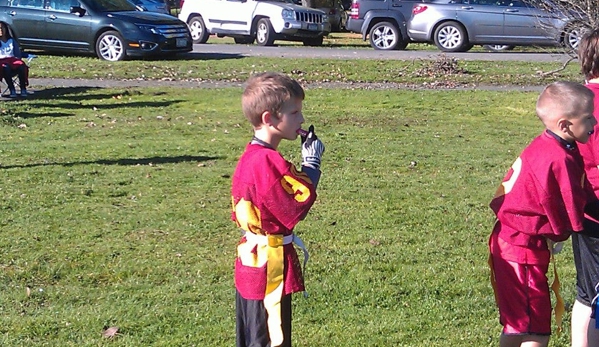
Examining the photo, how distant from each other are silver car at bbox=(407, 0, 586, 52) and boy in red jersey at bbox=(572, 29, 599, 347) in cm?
1628

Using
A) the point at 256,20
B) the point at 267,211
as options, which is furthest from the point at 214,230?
the point at 256,20

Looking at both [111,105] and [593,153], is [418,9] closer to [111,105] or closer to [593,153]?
[111,105]

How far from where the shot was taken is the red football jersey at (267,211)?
11.7 feet

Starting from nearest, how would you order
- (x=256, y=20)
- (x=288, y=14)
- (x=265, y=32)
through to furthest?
(x=288, y=14) → (x=265, y=32) → (x=256, y=20)

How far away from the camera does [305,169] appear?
3641mm

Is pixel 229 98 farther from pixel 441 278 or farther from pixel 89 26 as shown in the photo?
pixel 441 278

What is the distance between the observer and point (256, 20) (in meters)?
23.6

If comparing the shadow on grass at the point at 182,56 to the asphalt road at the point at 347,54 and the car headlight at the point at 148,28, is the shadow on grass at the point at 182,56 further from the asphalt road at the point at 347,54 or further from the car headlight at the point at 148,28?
the car headlight at the point at 148,28

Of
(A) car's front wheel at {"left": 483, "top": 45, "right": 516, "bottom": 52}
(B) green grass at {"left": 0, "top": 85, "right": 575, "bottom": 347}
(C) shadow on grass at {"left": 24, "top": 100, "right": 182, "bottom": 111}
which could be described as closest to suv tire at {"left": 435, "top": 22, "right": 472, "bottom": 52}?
(A) car's front wheel at {"left": 483, "top": 45, "right": 516, "bottom": 52}

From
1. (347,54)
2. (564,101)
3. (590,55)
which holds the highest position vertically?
(590,55)

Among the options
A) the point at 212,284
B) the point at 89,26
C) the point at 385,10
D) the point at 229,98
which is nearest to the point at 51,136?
the point at 229,98

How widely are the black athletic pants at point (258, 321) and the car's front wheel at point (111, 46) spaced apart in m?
15.3

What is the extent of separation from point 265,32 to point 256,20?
1.66 feet

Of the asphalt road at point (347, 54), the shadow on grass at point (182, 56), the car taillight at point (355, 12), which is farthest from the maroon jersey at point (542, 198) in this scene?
the car taillight at point (355, 12)
